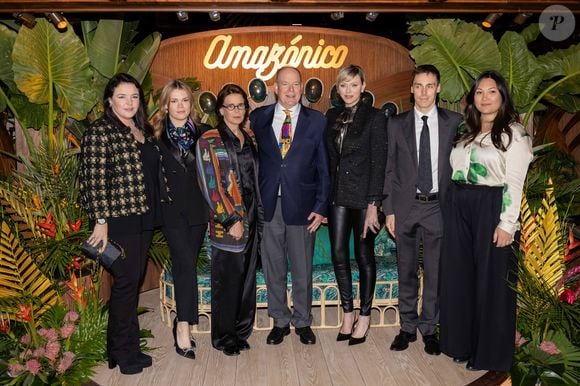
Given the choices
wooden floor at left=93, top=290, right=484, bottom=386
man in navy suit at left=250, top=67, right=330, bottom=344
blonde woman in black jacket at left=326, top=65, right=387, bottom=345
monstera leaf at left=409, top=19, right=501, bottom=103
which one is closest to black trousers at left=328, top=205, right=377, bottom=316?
blonde woman in black jacket at left=326, top=65, right=387, bottom=345

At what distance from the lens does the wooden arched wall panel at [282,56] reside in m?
6.14

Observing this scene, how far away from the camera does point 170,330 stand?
15.1 feet

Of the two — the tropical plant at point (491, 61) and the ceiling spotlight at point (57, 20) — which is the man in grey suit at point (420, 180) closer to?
the tropical plant at point (491, 61)

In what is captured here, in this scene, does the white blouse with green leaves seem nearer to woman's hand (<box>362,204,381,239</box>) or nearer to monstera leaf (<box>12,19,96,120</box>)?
woman's hand (<box>362,204,381,239</box>)

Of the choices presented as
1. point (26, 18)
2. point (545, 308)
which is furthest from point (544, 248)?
point (26, 18)

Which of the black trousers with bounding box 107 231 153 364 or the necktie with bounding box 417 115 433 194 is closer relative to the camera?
the black trousers with bounding box 107 231 153 364

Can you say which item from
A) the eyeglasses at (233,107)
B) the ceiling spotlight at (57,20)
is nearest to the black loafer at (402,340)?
the eyeglasses at (233,107)

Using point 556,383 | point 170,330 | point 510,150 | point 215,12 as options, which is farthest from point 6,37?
point 556,383

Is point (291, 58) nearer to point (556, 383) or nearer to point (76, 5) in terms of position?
point (76, 5)

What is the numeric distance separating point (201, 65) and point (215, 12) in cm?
202

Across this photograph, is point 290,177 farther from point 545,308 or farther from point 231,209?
point 545,308

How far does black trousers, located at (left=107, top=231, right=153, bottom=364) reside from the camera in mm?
3604

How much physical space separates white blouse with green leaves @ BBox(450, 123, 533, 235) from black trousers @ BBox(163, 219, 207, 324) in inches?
71.1

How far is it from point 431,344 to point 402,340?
0.21 meters
